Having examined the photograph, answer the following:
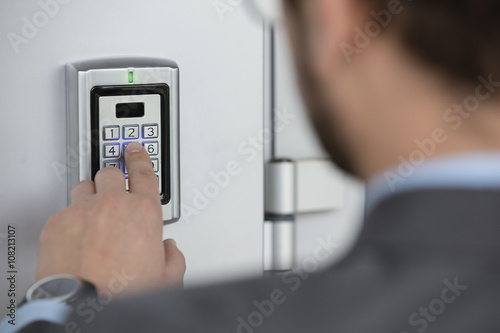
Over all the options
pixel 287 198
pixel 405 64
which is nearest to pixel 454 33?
pixel 405 64

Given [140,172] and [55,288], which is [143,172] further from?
[55,288]

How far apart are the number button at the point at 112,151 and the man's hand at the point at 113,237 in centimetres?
1

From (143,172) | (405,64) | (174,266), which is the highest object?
(405,64)

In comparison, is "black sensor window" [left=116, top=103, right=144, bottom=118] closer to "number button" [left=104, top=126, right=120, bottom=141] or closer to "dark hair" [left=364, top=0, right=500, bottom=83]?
"number button" [left=104, top=126, right=120, bottom=141]

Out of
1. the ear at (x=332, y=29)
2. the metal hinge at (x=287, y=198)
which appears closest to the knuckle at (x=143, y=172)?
the metal hinge at (x=287, y=198)

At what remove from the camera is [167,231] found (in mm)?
1042

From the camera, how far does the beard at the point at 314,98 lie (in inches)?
25.4

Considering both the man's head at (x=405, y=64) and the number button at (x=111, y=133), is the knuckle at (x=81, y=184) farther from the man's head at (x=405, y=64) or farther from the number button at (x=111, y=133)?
the man's head at (x=405, y=64)

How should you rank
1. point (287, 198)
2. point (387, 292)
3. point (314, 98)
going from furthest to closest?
point (287, 198)
point (314, 98)
point (387, 292)

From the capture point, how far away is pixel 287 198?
1.17 meters

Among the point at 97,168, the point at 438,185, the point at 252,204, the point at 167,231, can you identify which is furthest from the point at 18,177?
the point at 438,185

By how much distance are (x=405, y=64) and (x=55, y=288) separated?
1.24ft

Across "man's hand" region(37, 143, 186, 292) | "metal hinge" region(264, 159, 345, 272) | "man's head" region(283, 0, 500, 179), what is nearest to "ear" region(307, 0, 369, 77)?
"man's head" region(283, 0, 500, 179)

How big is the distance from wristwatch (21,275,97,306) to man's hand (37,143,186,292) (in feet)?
0.11
